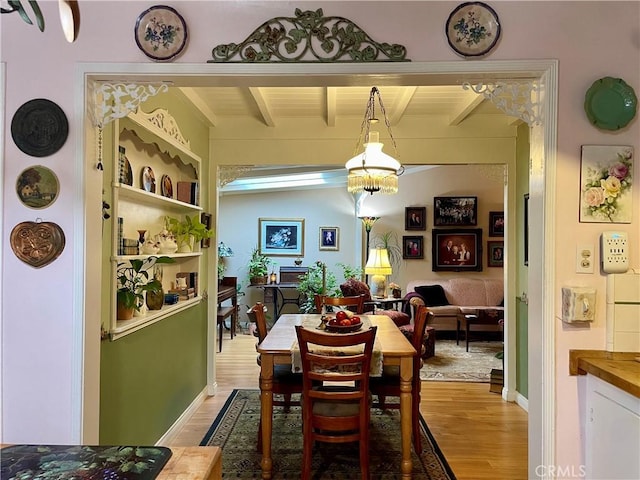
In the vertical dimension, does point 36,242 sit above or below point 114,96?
below

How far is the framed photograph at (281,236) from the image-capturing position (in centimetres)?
765

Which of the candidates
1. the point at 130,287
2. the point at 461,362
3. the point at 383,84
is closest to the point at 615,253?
the point at 383,84

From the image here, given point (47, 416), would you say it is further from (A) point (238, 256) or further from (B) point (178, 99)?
(A) point (238, 256)

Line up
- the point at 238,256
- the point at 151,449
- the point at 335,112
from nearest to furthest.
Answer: the point at 151,449 < the point at 335,112 < the point at 238,256

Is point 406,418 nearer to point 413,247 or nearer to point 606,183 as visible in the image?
point 606,183

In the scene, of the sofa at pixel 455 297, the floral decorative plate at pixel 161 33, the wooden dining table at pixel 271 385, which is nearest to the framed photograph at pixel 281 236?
the sofa at pixel 455 297

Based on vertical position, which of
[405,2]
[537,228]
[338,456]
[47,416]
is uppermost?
[405,2]

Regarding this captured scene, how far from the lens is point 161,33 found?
1.67 metres

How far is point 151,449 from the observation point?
1202 millimetres

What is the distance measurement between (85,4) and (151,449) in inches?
67.8

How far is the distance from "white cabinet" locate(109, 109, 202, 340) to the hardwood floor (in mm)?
961

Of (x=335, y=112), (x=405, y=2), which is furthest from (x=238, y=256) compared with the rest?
(x=405, y=2)

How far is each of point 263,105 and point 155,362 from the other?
2.08 metres

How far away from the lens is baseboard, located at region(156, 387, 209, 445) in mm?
2859
